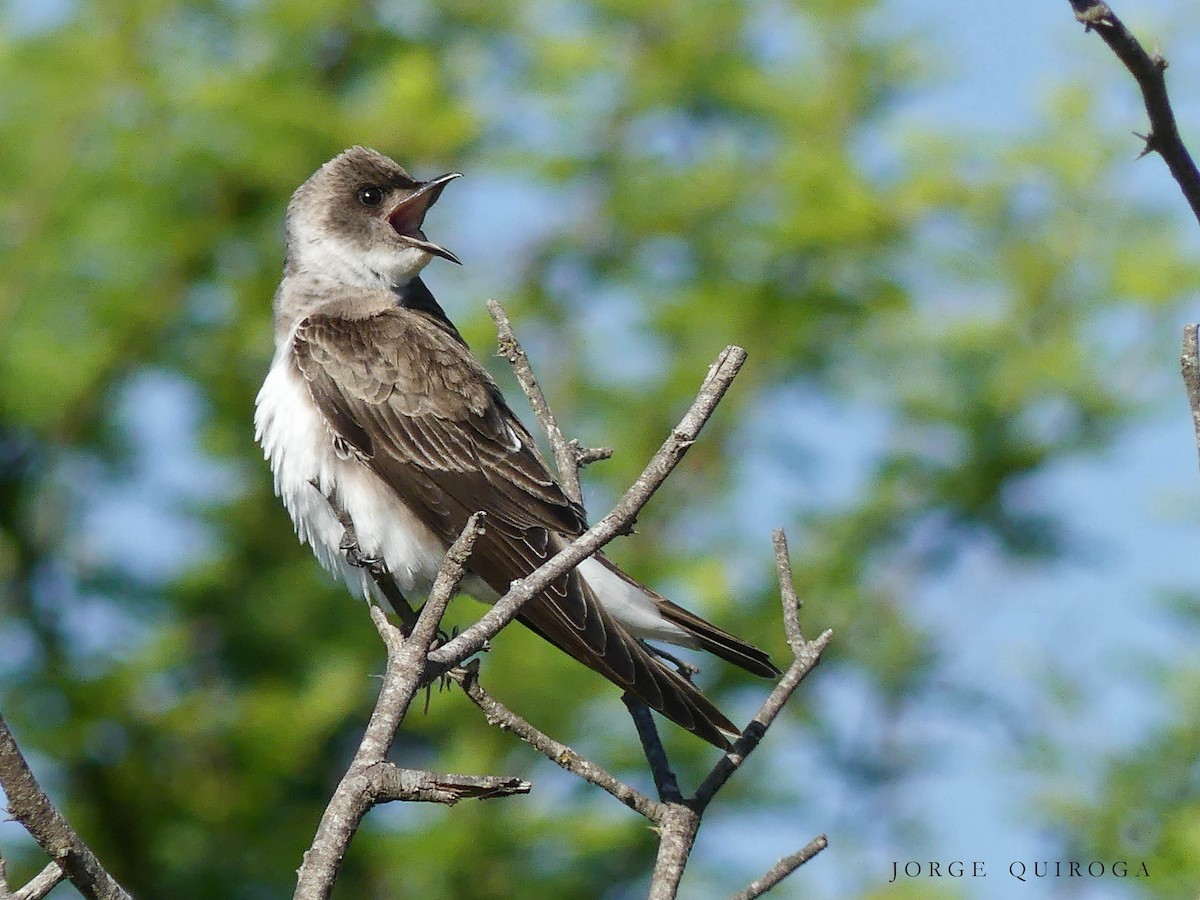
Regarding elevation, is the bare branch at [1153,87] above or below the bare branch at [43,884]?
above

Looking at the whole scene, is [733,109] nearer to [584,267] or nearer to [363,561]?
[584,267]

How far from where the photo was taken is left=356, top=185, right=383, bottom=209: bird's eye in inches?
302

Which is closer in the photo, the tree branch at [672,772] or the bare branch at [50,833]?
the bare branch at [50,833]

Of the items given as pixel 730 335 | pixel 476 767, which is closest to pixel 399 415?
pixel 476 767

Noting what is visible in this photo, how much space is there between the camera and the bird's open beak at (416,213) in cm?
733

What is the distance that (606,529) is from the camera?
334 cm

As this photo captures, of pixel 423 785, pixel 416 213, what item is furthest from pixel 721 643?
pixel 416 213

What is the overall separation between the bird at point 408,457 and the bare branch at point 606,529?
2028 millimetres

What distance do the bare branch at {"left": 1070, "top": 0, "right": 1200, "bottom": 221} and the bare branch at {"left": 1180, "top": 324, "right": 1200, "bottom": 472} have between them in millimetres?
327

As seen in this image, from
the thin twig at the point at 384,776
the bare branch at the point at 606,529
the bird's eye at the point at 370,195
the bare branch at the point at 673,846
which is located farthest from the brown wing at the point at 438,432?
the thin twig at the point at 384,776

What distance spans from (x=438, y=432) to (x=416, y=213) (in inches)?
59.3

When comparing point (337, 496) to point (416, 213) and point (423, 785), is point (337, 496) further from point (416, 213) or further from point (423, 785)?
point (423, 785)

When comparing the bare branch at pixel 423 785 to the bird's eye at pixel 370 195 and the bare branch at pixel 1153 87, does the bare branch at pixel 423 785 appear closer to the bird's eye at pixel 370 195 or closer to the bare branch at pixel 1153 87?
the bare branch at pixel 1153 87

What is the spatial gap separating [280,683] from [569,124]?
16.7ft
